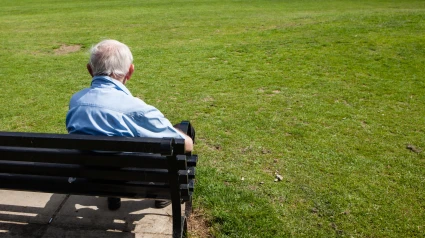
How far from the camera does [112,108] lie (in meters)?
2.69

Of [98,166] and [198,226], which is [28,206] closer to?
[98,166]

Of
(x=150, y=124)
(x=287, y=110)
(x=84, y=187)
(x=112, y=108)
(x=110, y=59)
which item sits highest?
(x=110, y=59)

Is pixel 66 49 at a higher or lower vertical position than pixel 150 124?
lower

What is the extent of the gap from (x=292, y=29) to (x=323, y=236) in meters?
9.63

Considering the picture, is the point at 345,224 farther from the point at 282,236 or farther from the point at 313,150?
the point at 313,150

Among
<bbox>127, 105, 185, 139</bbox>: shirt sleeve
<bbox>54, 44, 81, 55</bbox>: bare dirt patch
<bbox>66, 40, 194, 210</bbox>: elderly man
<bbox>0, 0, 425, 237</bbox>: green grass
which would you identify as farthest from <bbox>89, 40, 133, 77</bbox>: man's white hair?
<bbox>54, 44, 81, 55</bbox>: bare dirt patch

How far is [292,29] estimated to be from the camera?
12.0 meters

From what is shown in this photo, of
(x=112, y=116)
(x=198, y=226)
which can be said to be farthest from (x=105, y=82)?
(x=198, y=226)

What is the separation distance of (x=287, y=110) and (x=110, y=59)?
3714 mm

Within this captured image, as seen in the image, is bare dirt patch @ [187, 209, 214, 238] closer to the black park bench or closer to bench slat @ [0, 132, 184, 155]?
the black park bench

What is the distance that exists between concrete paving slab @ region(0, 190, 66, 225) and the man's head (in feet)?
4.61

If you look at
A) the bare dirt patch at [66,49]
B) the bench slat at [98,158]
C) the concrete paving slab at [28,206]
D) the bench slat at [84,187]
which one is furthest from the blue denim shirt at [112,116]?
the bare dirt patch at [66,49]

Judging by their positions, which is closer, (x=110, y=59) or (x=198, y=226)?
(x=110, y=59)

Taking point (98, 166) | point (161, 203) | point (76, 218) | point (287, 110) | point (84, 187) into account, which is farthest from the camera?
point (287, 110)
